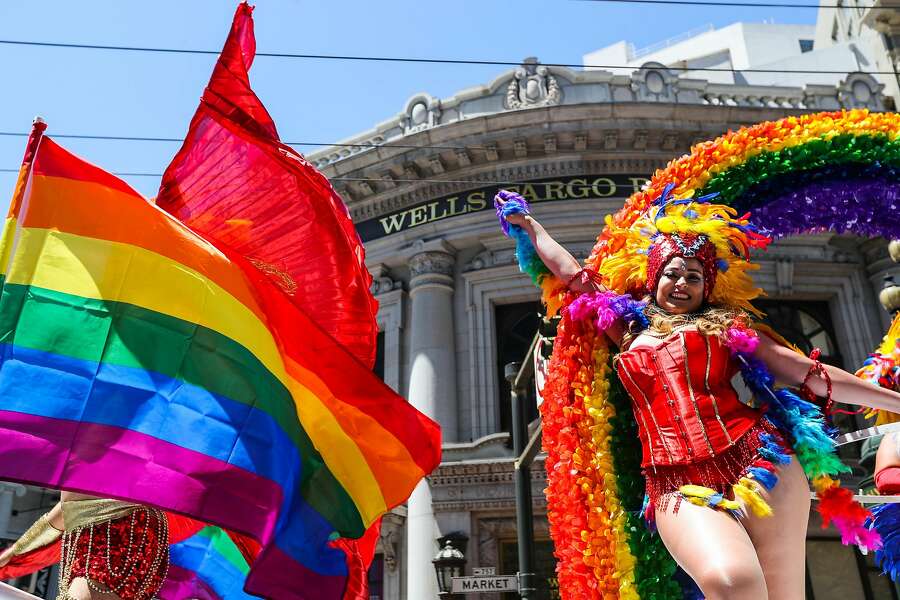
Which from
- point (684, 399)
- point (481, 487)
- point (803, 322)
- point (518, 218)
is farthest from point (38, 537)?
point (803, 322)

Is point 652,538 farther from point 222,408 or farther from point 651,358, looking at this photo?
point 222,408

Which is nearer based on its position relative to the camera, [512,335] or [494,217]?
[512,335]

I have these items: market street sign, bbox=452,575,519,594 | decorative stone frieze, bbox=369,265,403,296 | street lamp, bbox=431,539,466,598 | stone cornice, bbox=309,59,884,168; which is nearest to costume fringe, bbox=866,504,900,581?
market street sign, bbox=452,575,519,594

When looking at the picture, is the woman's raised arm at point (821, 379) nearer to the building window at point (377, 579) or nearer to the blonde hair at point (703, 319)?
the blonde hair at point (703, 319)

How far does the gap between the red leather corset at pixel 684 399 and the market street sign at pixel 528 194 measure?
1131cm

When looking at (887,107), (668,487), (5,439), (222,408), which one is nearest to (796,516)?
(668,487)

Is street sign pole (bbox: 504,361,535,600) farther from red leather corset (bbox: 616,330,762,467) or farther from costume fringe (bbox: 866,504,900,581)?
red leather corset (bbox: 616,330,762,467)

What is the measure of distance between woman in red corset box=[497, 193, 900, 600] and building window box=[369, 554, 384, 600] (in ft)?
34.6

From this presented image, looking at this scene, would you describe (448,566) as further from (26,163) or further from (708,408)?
(26,163)

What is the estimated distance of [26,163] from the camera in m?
3.37

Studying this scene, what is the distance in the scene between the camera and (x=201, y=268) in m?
3.73

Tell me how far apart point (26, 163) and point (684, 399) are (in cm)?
300

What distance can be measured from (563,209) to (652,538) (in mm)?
11505

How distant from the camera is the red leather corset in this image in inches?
124
